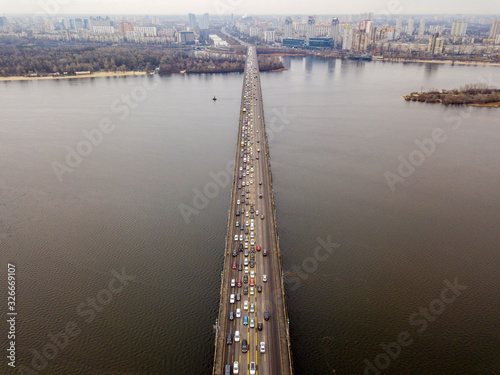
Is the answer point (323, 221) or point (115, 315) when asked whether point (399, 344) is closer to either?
point (323, 221)

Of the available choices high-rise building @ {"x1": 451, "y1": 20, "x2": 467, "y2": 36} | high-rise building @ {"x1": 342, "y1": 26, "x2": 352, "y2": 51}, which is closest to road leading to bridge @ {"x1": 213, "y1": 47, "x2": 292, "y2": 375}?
high-rise building @ {"x1": 342, "y1": 26, "x2": 352, "y2": 51}

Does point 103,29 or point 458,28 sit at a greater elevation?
point 103,29

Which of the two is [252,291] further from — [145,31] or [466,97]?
[145,31]

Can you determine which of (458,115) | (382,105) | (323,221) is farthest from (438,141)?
(323,221)

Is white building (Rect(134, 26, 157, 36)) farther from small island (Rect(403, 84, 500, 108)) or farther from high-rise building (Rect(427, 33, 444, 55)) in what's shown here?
small island (Rect(403, 84, 500, 108))

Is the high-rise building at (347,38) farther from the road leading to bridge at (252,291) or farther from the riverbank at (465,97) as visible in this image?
the road leading to bridge at (252,291)

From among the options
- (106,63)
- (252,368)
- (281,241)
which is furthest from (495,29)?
(252,368)

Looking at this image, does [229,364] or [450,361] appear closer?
[229,364]
